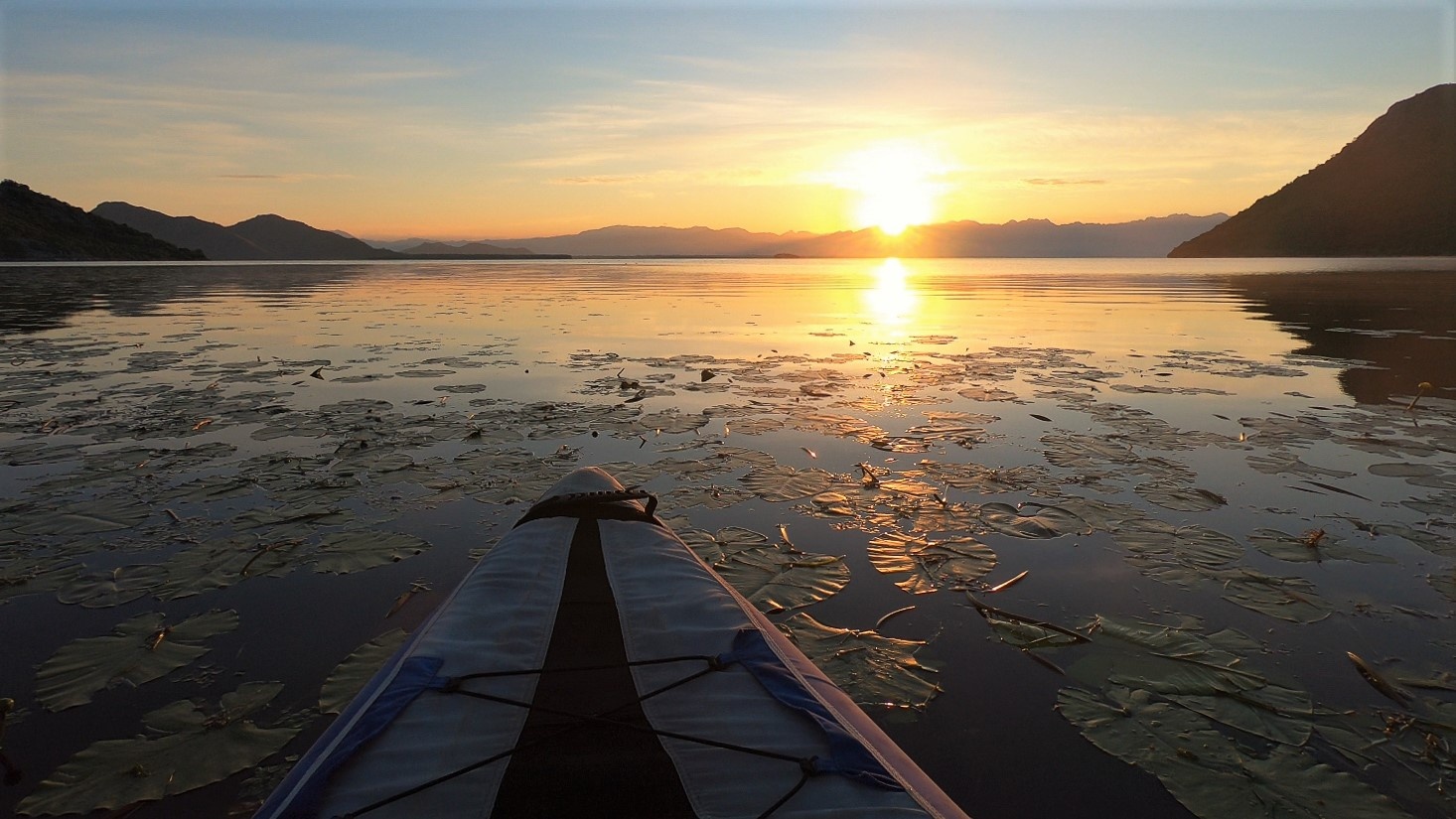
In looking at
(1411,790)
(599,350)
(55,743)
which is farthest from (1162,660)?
(599,350)

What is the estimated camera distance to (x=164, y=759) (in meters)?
2.79

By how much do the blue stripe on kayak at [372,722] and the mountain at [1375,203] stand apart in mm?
151898

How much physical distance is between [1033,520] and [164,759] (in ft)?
16.9

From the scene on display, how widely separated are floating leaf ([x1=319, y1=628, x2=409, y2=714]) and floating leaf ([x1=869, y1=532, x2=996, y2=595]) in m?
2.87

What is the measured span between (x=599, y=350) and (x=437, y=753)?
12312 millimetres

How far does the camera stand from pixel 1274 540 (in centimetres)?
486

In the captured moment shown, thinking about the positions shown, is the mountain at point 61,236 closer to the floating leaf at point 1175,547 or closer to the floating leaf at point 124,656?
the floating leaf at point 124,656

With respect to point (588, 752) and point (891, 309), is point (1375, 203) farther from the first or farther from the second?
point (588, 752)

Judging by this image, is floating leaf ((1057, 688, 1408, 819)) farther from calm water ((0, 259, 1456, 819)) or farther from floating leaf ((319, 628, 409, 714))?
floating leaf ((319, 628, 409, 714))

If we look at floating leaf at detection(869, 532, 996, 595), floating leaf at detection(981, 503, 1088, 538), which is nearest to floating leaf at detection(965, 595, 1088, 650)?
floating leaf at detection(869, 532, 996, 595)

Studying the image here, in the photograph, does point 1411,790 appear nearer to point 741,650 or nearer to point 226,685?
point 741,650

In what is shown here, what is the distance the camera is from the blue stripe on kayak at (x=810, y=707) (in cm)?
212

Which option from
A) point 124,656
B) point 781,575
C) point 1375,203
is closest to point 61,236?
point 124,656

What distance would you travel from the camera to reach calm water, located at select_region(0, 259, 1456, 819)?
2932 millimetres
